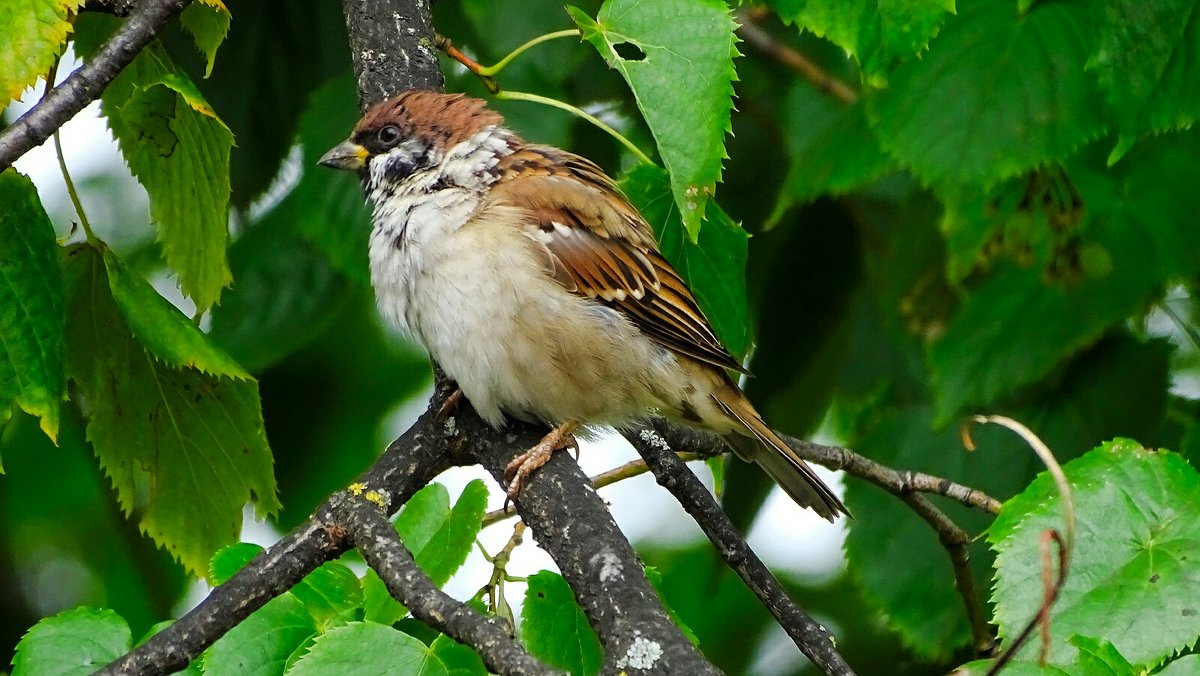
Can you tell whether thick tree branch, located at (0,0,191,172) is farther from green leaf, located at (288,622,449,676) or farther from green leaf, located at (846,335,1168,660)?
green leaf, located at (846,335,1168,660)

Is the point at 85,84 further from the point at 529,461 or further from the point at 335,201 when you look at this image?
the point at 335,201

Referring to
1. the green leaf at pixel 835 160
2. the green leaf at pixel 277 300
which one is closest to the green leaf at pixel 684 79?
the green leaf at pixel 835 160

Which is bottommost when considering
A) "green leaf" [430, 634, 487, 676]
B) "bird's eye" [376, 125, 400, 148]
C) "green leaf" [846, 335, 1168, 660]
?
"green leaf" [846, 335, 1168, 660]

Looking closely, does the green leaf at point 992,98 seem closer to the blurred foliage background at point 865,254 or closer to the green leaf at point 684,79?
the blurred foliage background at point 865,254

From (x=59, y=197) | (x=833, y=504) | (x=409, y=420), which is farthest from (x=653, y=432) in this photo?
(x=59, y=197)

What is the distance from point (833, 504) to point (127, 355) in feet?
4.76

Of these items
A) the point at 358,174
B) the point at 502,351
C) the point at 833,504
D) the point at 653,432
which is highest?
the point at 358,174

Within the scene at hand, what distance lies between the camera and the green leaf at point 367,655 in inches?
61.0

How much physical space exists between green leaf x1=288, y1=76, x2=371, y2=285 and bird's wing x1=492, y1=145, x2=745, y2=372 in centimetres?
52

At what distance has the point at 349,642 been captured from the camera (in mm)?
1571

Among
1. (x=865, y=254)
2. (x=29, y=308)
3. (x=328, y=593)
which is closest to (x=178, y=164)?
(x=29, y=308)

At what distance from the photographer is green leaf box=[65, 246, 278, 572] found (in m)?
2.15

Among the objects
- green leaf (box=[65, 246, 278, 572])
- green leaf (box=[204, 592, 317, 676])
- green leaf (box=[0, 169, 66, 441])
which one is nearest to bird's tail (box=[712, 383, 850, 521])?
green leaf (box=[65, 246, 278, 572])

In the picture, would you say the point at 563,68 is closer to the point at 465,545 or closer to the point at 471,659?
the point at 465,545
